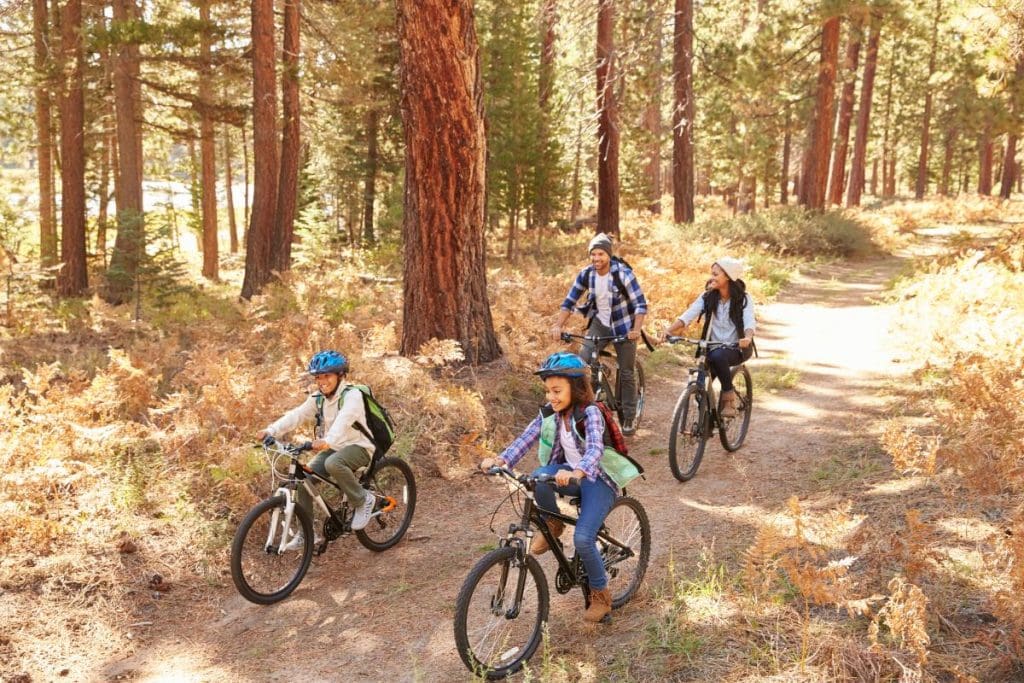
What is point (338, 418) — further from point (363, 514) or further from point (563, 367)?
point (563, 367)

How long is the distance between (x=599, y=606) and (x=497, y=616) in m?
0.81

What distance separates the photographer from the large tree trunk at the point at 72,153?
17.2m

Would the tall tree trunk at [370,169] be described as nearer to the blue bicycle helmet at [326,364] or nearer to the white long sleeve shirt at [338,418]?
the white long sleeve shirt at [338,418]

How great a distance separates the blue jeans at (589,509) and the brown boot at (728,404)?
3603 mm

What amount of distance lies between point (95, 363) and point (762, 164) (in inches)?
1279

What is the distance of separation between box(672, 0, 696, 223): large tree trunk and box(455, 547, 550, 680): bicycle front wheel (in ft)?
60.4

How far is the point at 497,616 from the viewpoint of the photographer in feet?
14.9

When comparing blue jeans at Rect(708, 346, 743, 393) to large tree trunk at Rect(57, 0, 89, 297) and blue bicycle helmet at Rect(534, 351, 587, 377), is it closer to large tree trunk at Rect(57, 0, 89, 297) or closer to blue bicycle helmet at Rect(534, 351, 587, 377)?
blue bicycle helmet at Rect(534, 351, 587, 377)

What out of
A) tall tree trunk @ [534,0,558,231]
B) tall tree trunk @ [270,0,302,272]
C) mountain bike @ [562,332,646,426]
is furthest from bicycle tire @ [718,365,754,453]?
tall tree trunk @ [270,0,302,272]

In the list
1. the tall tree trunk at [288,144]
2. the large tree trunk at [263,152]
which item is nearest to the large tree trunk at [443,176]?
the large tree trunk at [263,152]

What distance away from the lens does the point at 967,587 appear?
466cm

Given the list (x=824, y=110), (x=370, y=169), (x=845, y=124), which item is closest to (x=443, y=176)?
(x=370, y=169)

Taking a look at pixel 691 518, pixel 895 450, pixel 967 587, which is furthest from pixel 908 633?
pixel 691 518

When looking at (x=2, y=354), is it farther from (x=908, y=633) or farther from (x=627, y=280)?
(x=908, y=633)
